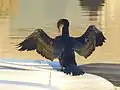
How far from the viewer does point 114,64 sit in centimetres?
100

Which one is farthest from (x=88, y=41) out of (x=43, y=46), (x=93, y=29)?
(x=43, y=46)

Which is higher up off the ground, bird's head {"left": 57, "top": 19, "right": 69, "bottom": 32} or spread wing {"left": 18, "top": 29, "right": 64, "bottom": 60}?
bird's head {"left": 57, "top": 19, "right": 69, "bottom": 32}

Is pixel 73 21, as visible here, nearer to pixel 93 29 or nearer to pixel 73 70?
pixel 93 29

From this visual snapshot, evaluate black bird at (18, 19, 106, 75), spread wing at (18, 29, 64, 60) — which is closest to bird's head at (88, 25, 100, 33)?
black bird at (18, 19, 106, 75)

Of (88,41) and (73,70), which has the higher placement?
(88,41)

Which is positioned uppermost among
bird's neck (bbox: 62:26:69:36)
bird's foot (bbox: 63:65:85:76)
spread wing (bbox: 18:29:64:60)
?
bird's neck (bbox: 62:26:69:36)

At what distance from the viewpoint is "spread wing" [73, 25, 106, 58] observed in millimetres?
1010

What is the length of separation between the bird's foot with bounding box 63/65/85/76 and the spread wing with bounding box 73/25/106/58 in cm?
6

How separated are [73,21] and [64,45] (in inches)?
4.2

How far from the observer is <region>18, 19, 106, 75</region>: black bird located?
1.02 metres

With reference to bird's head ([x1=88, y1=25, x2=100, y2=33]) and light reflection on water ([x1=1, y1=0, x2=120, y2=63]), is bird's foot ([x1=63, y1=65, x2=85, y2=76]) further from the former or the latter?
bird's head ([x1=88, y1=25, x2=100, y2=33])

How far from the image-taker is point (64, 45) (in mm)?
1032

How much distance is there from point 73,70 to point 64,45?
0.11 m

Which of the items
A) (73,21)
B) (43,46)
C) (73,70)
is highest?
(73,21)
